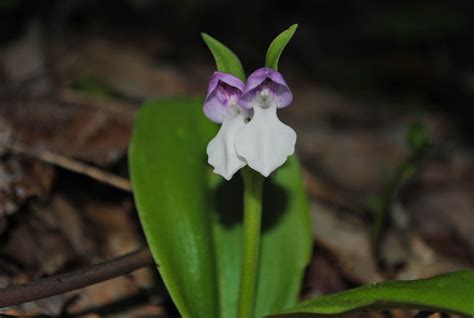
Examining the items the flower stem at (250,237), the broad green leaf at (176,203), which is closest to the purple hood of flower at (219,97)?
the flower stem at (250,237)

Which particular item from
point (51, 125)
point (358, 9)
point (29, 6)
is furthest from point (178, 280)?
point (358, 9)

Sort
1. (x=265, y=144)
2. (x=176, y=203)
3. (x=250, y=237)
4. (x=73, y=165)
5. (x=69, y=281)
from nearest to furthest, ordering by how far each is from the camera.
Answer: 1. (x=265, y=144)
2. (x=69, y=281)
3. (x=250, y=237)
4. (x=176, y=203)
5. (x=73, y=165)

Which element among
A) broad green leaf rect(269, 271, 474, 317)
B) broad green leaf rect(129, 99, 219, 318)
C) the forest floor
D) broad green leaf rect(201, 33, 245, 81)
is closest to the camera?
broad green leaf rect(269, 271, 474, 317)

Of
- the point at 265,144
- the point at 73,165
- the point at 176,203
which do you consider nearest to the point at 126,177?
the point at 73,165

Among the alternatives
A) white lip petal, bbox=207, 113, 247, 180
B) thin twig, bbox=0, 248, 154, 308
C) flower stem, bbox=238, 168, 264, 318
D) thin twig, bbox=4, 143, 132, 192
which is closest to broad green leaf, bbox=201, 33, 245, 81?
white lip petal, bbox=207, 113, 247, 180

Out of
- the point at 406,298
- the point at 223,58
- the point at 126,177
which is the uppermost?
the point at 126,177

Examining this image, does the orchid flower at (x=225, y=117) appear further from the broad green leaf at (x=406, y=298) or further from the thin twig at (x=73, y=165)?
the thin twig at (x=73, y=165)

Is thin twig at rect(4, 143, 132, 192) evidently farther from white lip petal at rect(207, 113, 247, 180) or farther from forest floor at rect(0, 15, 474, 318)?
white lip petal at rect(207, 113, 247, 180)

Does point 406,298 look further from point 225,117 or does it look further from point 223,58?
point 223,58

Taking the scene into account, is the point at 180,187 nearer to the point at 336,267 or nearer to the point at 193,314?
the point at 193,314
